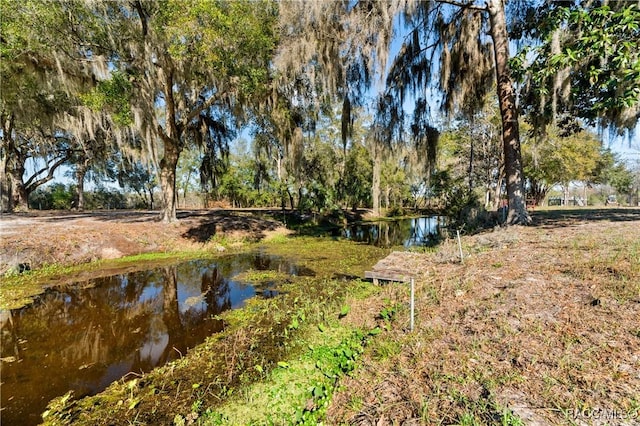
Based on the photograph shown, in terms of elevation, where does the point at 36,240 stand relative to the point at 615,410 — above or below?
above

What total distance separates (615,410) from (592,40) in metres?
6.42

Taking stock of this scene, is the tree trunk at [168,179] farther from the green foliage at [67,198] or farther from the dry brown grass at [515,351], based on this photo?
the green foliage at [67,198]

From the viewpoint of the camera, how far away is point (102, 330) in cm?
423

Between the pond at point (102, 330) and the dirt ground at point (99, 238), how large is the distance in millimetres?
2165

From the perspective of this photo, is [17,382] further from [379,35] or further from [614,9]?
[614,9]

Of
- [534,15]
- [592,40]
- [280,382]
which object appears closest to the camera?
[280,382]

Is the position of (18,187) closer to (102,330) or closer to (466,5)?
(102,330)

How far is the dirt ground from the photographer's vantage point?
7247mm

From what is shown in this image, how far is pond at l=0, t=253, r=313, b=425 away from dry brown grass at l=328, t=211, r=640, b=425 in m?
2.61

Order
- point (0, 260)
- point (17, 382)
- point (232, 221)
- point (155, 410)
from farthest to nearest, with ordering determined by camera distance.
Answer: point (232, 221), point (0, 260), point (17, 382), point (155, 410)

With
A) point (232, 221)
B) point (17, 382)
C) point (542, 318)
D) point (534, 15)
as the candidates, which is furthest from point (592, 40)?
point (232, 221)

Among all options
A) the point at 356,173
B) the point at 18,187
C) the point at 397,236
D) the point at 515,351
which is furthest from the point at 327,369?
the point at 18,187

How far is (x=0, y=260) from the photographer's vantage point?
21.8ft

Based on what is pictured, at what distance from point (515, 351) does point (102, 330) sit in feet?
17.3
